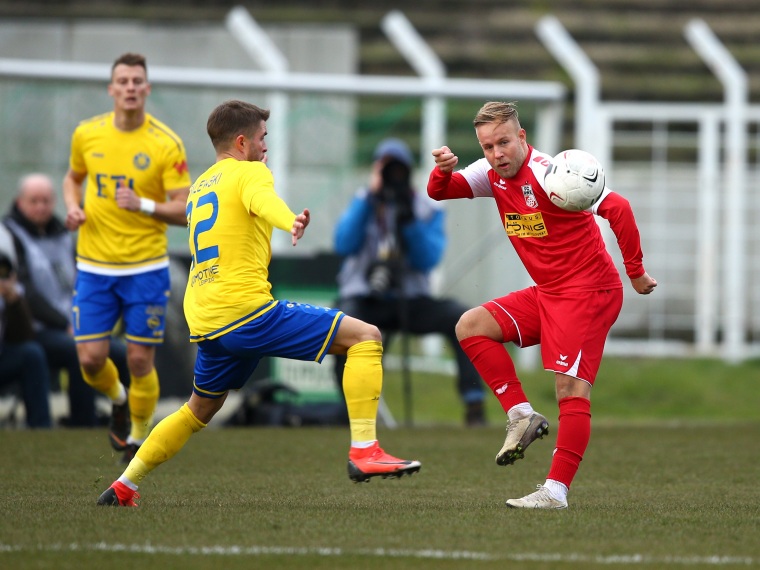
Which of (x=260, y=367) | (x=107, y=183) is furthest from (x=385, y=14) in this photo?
(x=107, y=183)

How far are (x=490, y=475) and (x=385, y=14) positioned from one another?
10.1 metres

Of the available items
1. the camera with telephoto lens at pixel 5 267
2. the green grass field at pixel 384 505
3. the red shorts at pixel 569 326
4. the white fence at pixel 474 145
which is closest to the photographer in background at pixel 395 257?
the green grass field at pixel 384 505

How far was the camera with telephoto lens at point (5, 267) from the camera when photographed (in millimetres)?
10305

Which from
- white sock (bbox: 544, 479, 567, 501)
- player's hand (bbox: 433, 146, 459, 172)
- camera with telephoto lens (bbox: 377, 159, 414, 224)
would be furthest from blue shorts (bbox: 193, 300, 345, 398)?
camera with telephoto lens (bbox: 377, 159, 414, 224)

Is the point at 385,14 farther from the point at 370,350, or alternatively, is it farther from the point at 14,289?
the point at 370,350

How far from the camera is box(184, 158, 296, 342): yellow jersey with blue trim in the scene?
594cm

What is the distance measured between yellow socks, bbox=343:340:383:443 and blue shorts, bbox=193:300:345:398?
0.14m

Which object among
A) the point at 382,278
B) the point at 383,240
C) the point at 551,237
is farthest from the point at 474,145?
the point at 551,237

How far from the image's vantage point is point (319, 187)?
1259cm

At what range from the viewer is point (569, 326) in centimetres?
622

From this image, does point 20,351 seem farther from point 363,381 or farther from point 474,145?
point 363,381

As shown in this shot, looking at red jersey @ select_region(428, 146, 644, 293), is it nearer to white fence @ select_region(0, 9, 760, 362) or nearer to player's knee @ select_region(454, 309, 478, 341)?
player's knee @ select_region(454, 309, 478, 341)

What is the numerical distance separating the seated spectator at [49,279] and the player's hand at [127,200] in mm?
2634

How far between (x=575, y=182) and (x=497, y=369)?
991 mm
